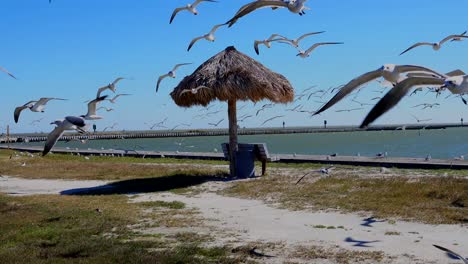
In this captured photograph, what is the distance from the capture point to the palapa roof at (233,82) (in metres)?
14.9

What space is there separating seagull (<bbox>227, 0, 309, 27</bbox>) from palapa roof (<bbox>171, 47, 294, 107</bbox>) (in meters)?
6.46

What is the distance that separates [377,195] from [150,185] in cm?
574

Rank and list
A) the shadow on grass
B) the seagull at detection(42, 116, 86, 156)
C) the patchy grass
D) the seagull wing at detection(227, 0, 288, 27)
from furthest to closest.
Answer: the shadow on grass
the patchy grass
the seagull at detection(42, 116, 86, 156)
the seagull wing at detection(227, 0, 288, 27)

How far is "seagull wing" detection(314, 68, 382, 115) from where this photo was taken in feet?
16.7

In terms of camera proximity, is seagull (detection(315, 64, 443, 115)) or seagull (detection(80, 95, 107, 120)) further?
seagull (detection(80, 95, 107, 120))

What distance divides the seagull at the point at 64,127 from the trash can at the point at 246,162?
719cm

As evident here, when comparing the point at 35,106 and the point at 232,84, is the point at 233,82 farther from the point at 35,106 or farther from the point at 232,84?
the point at 35,106

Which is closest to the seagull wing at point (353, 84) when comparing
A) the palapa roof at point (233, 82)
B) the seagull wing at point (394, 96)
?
the seagull wing at point (394, 96)

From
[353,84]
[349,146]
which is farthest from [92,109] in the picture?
[349,146]

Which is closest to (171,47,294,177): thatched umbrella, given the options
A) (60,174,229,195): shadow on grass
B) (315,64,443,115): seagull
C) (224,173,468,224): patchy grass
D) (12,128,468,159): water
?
(60,174,229,195): shadow on grass

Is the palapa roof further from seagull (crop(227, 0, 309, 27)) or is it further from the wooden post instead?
seagull (crop(227, 0, 309, 27))

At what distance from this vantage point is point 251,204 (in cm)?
1116

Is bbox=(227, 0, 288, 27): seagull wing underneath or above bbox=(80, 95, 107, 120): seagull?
above

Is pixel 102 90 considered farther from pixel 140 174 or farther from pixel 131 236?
pixel 140 174
